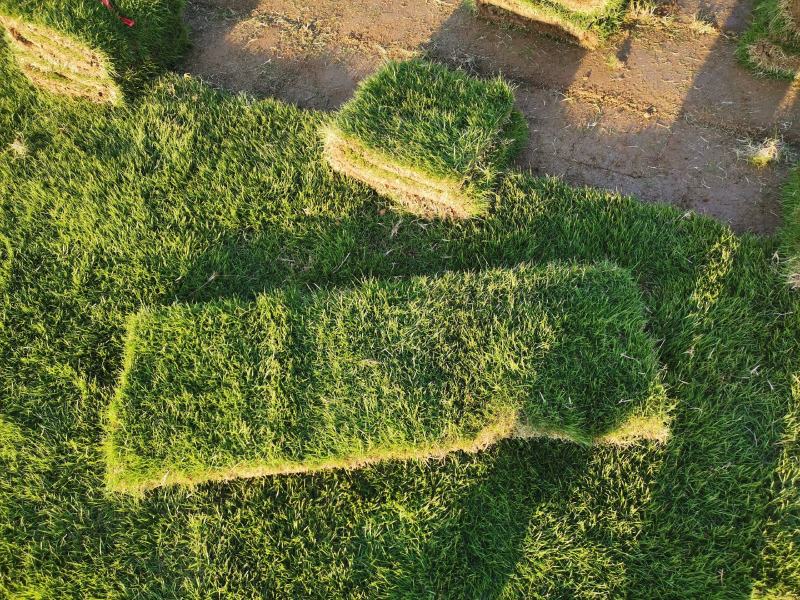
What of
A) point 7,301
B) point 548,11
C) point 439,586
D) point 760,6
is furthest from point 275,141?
point 760,6

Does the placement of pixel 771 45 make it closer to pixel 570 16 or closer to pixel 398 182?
pixel 570 16

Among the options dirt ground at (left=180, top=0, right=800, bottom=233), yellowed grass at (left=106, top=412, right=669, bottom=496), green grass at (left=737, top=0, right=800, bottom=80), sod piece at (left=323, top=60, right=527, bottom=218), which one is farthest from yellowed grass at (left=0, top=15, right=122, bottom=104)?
green grass at (left=737, top=0, right=800, bottom=80)

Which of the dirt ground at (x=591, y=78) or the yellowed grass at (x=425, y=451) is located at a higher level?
the dirt ground at (x=591, y=78)

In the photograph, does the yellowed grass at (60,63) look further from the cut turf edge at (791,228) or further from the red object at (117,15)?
the cut turf edge at (791,228)

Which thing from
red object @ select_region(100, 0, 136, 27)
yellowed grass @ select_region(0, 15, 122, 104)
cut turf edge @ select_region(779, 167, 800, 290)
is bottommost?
yellowed grass @ select_region(0, 15, 122, 104)

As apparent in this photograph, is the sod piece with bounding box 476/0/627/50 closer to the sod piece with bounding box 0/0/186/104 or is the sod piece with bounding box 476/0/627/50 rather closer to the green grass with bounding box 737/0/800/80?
the green grass with bounding box 737/0/800/80

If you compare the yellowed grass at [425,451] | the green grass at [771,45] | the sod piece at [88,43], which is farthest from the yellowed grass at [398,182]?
the green grass at [771,45]
